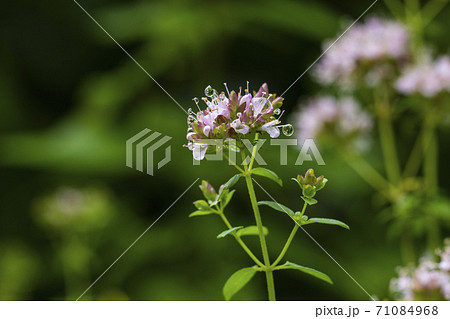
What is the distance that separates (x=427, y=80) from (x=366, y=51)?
0.52 feet

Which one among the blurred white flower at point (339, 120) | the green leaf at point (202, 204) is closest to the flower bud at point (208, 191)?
the green leaf at point (202, 204)

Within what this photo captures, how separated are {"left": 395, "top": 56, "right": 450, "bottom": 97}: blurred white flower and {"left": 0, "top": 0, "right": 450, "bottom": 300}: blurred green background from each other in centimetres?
33

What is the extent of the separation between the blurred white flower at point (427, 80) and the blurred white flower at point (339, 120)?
0.18 m

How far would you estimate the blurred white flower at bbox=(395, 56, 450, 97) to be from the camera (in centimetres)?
119

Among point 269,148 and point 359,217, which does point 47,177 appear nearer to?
point 269,148

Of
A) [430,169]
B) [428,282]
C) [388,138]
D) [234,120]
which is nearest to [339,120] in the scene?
[388,138]

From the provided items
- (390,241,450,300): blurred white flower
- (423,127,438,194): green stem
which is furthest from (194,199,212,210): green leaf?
(423,127,438,194): green stem

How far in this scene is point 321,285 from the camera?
1771 mm

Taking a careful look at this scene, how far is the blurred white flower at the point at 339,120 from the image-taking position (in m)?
1.39

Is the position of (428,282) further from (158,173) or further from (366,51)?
(158,173)

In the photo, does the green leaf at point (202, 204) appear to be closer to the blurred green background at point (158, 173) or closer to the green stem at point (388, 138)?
the green stem at point (388, 138)

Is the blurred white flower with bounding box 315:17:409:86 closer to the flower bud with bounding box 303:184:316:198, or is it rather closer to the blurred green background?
the blurred green background

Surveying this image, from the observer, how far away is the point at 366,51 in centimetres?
129

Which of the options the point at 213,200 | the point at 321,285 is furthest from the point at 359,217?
the point at 213,200
